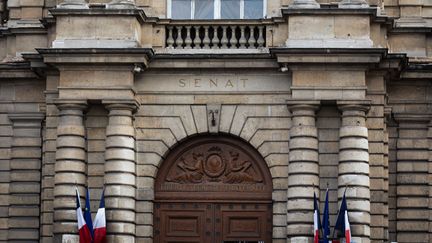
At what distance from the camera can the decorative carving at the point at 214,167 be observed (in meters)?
27.3

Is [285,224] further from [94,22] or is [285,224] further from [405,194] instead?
[94,22]

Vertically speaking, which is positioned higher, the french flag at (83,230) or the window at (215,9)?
the window at (215,9)

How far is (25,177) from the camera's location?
28594 millimetres

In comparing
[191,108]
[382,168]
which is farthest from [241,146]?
[382,168]

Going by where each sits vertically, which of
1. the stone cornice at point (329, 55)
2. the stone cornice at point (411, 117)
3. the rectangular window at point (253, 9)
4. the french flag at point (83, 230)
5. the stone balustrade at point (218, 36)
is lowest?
the french flag at point (83, 230)

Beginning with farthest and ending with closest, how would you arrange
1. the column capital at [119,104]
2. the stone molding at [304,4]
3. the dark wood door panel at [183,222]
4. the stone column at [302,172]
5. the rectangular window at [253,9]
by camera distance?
the rectangular window at [253,9], the dark wood door panel at [183,222], the stone molding at [304,4], the column capital at [119,104], the stone column at [302,172]

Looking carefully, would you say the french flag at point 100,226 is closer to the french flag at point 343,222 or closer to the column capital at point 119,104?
the column capital at point 119,104

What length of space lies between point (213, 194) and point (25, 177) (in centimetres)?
476

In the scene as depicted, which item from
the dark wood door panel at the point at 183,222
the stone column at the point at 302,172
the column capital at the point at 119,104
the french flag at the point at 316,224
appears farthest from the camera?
the dark wood door panel at the point at 183,222

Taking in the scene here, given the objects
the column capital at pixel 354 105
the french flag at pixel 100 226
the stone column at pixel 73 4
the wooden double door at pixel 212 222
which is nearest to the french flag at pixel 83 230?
the french flag at pixel 100 226

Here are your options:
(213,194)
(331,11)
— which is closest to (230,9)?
(331,11)

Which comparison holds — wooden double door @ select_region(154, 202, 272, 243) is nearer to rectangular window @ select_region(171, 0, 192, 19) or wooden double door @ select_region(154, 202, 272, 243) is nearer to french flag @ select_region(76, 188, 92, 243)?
french flag @ select_region(76, 188, 92, 243)

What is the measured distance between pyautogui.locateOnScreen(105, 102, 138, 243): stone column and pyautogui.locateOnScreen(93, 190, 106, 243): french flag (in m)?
0.23

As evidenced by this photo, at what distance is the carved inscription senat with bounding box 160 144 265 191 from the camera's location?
89.6 ft
